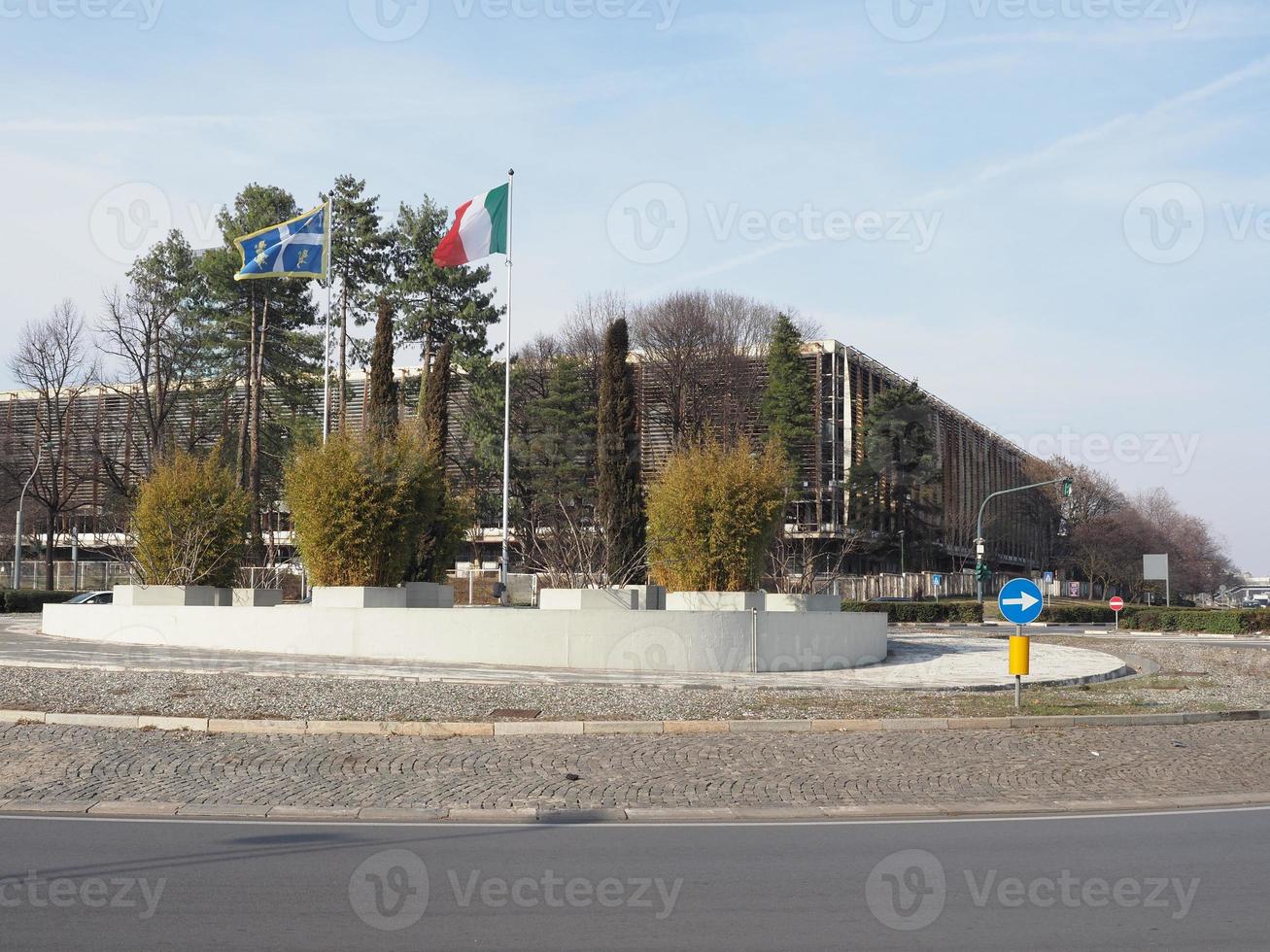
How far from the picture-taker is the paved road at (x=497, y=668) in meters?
19.2

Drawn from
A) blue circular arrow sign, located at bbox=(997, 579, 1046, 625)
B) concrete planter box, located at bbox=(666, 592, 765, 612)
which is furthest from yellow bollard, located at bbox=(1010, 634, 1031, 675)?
concrete planter box, located at bbox=(666, 592, 765, 612)

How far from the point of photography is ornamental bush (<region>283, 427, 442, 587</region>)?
2444 centimetres

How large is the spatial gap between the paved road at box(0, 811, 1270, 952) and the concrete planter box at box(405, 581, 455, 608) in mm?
17960

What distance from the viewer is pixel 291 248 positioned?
33.4 meters

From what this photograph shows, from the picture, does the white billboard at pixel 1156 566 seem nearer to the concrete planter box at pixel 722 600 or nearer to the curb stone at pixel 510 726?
the concrete planter box at pixel 722 600

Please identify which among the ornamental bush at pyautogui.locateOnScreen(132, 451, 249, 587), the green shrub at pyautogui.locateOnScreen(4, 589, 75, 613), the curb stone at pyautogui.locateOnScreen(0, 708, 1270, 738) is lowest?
the green shrub at pyautogui.locateOnScreen(4, 589, 75, 613)

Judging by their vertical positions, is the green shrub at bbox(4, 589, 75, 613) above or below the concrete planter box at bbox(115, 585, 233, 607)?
below

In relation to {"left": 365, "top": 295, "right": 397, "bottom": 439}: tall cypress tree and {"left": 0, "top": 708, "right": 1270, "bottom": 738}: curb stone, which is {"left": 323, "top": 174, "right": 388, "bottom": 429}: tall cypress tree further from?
{"left": 0, "top": 708, "right": 1270, "bottom": 738}: curb stone

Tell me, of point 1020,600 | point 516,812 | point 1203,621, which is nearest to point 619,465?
point 1020,600

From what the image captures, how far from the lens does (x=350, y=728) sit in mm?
13430

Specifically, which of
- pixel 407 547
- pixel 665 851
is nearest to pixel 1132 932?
pixel 665 851

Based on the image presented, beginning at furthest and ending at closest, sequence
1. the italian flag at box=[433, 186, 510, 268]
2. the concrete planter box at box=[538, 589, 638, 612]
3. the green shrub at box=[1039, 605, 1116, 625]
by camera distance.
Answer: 1. the green shrub at box=[1039, 605, 1116, 625]
2. the italian flag at box=[433, 186, 510, 268]
3. the concrete planter box at box=[538, 589, 638, 612]

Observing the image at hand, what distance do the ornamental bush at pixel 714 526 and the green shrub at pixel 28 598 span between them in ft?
102

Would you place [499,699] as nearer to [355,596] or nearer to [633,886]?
[355,596]
